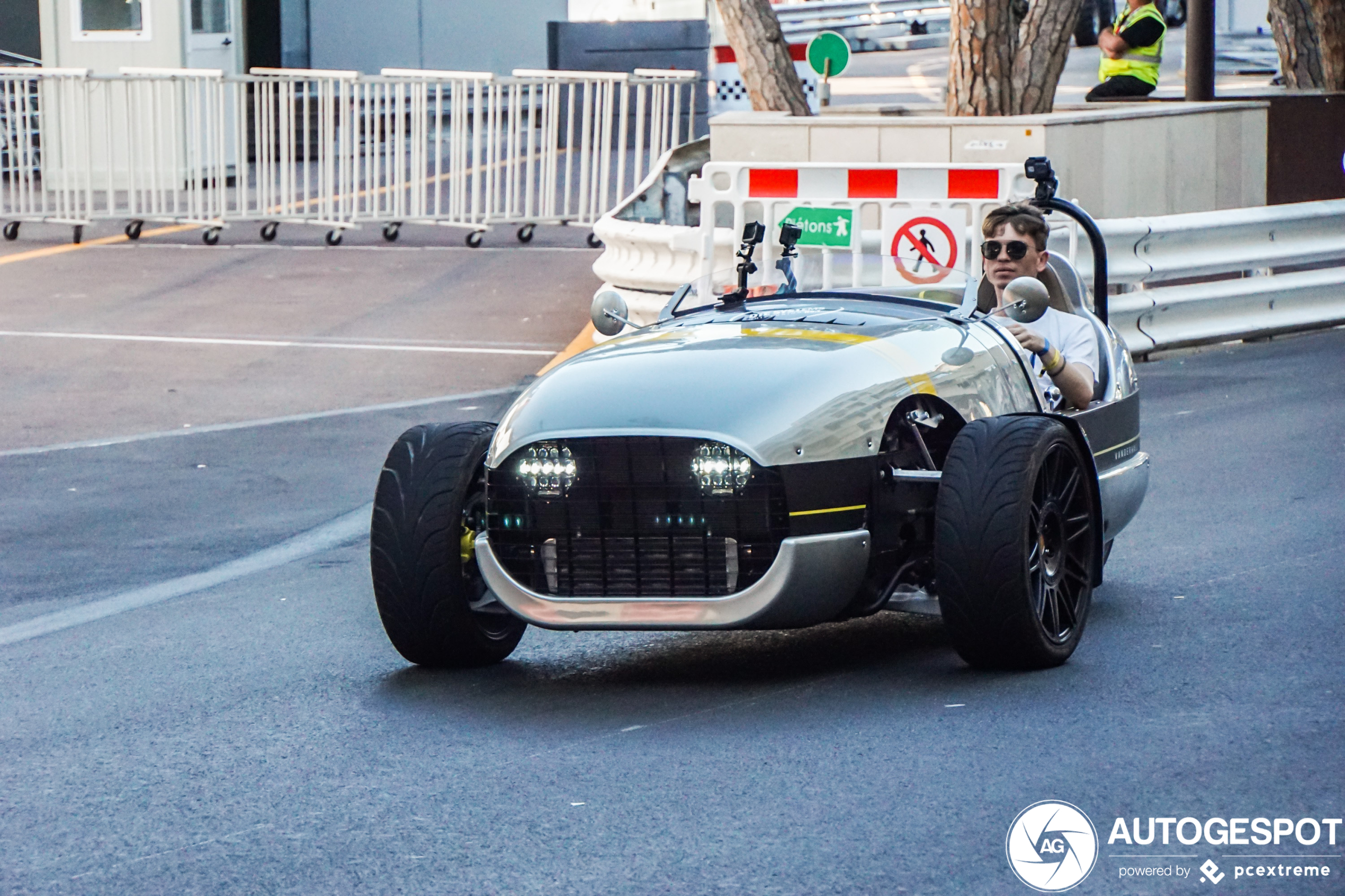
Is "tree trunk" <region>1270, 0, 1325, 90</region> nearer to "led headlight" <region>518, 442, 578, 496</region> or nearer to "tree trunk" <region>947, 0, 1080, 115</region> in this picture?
"tree trunk" <region>947, 0, 1080, 115</region>

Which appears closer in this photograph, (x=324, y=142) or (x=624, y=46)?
(x=324, y=142)

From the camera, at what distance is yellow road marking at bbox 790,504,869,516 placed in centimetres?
562

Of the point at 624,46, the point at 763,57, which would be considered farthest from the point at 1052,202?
the point at 624,46

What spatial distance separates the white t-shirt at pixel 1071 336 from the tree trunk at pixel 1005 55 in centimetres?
711

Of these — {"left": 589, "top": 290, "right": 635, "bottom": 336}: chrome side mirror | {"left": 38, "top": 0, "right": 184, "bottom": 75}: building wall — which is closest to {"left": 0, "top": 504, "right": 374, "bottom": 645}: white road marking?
{"left": 589, "top": 290, "right": 635, "bottom": 336}: chrome side mirror

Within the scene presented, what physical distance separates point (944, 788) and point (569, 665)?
1680 millimetres

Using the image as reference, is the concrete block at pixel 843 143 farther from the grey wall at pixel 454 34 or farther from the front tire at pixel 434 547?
the grey wall at pixel 454 34

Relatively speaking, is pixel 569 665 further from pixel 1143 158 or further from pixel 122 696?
pixel 1143 158

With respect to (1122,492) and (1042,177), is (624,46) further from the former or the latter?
(1122,492)

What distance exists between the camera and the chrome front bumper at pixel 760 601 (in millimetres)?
5609

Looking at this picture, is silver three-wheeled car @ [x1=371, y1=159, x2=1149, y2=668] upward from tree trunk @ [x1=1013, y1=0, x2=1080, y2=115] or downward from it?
downward

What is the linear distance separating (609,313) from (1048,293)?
1460 mm

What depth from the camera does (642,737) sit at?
17.9ft

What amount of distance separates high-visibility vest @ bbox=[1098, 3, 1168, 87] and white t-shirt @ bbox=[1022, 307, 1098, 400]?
9.53m
